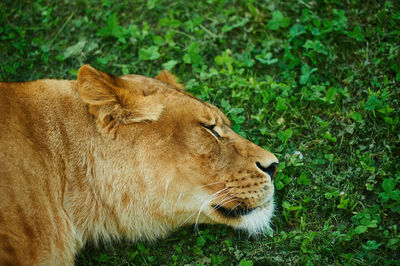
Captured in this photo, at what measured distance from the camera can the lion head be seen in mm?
2568

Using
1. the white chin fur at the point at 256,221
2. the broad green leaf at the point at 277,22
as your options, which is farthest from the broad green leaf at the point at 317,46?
the white chin fur at the point at 256,221

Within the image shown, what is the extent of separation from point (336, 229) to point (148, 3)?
2992mm

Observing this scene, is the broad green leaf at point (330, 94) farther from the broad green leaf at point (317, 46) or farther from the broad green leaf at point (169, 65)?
the broad green leaf at point (169, 65)

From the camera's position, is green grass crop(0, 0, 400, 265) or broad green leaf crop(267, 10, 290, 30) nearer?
green grass crop(0, 0, 400, 265)

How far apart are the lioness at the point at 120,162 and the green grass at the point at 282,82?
0.26 m

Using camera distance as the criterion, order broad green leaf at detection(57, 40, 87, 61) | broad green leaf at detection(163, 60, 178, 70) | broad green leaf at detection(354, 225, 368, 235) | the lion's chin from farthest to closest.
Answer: broad green leaf at detection(57, 40, 87, 61) → broad green leaf at detection(163, 60, 178, 70) → the lion's chin → broad green leaf at detection(354, 225, 368, 235)

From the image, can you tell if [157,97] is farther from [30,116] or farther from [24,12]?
[24,12]

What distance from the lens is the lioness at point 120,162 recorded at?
8.21 ft

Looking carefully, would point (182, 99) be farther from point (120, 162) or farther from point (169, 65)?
point (169, 65)

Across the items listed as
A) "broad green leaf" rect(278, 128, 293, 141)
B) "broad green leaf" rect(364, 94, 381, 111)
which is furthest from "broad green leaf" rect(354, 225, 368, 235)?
"broad green leaf" rect(364, 94, 381, 111)

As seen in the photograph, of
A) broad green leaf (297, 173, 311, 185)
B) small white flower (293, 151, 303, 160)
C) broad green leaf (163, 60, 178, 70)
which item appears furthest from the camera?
broad green leaf (163, 60, 178, 70)

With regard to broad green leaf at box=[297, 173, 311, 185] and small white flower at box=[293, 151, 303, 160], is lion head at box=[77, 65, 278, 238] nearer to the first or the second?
broad green leaf at box=[297, 173, 311, 185]

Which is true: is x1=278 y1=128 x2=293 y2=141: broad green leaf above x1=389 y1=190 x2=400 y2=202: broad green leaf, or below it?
above

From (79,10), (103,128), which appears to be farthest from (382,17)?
(79,10)
